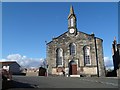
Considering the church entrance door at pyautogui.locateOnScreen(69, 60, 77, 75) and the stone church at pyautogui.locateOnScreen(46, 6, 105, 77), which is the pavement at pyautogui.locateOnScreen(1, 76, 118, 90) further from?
the church entrance door at pyautogui.locateOnScreen(69, 60, 77, 75)

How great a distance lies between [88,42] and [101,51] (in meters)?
2.97

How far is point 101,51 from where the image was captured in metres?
40.2

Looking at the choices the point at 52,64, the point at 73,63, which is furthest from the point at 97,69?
the point at 52,64

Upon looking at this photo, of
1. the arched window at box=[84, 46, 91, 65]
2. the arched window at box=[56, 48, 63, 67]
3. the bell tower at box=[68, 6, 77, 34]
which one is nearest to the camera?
the arched window at box=[84, 46, 91, 65]

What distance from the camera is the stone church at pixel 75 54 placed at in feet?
130

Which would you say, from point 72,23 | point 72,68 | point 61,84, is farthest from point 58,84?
point 72,23

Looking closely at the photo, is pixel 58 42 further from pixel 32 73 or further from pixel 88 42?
pixel 32 73

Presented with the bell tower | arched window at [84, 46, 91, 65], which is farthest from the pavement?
the bell tower

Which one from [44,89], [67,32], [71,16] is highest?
[71,16]

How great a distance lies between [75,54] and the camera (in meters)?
40.6

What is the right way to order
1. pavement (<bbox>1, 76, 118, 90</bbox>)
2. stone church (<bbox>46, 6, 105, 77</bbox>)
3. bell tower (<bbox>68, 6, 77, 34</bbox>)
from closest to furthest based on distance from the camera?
pavement (<bbox>1, 76, 118, 90</bbox>) < stone church (<bbox>46, 6, 105, 77</bbox>) < bell tower (<bbox>68, 6, 77, 34</bbox>)

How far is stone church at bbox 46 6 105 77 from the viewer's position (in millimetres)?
39656

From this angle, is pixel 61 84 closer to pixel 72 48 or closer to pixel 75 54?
pixel 75 54

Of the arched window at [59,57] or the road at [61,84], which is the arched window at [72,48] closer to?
the arched window at [59,57]
